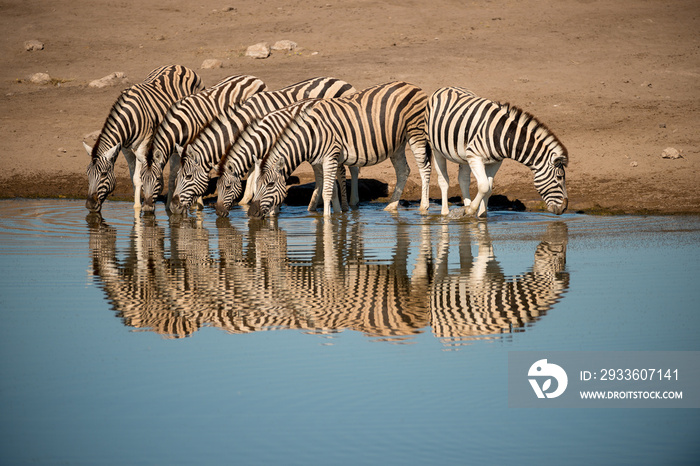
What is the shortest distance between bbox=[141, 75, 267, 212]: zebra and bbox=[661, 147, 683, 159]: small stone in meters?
7.27

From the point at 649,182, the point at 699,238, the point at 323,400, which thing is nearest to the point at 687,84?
the point at 649,182

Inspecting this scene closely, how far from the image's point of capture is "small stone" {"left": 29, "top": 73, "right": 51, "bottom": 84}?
976 inches

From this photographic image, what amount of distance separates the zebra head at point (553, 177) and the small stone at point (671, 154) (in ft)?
12.2

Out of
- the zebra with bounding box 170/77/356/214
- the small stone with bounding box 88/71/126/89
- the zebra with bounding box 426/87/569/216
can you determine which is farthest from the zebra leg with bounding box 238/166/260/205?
the small stone with bounding box 88/71/126/89

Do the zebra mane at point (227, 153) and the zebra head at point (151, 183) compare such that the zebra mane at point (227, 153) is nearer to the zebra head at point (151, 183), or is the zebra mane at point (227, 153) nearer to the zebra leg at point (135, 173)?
the zebra head at point (151, 183)

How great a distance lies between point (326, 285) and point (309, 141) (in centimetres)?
567

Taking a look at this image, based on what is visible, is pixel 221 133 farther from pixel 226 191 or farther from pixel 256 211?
pixel 256 211

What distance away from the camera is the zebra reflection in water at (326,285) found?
6340mm

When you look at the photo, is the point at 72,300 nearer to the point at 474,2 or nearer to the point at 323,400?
the point at 323,400

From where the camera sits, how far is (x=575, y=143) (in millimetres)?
16562

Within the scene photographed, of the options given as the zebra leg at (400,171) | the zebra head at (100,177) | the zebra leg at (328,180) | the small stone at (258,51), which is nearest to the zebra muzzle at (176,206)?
the zebra head at (100,177)

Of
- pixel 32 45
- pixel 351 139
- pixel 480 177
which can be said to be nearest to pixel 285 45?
pixel 32 45

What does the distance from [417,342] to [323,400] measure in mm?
1254

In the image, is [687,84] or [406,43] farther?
[406,43]
